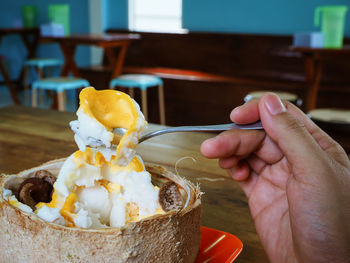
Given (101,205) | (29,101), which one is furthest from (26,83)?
(101,205)

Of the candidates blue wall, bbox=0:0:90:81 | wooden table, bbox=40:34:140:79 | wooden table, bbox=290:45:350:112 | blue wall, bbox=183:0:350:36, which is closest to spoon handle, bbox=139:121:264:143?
wooden table, bbox=290:45:350:112

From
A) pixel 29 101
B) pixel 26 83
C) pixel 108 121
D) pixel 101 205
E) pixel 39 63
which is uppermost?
pixel 108 121

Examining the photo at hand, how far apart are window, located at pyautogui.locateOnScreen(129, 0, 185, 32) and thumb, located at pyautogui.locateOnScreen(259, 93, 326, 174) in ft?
14.8

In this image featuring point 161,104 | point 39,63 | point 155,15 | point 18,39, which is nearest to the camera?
point 161,104

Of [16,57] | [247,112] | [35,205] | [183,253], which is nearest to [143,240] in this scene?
[183,253]

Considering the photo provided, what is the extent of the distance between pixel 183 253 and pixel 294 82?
402 centimetres

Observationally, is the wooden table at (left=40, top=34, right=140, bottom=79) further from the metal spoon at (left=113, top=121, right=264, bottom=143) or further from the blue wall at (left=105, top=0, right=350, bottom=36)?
the metal spoon at (left=113, top=121, right=264, bottom=143)

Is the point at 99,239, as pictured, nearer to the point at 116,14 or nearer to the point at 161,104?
the point at 161,104

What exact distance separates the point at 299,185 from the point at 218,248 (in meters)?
0.15

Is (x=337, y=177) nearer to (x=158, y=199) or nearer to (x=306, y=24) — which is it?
(x=158, y=199)

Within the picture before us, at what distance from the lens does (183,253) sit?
568mm

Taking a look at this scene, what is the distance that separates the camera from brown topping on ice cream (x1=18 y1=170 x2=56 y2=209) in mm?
597

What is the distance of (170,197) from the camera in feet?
1.95

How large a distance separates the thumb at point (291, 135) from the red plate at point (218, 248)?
0.15 meters
